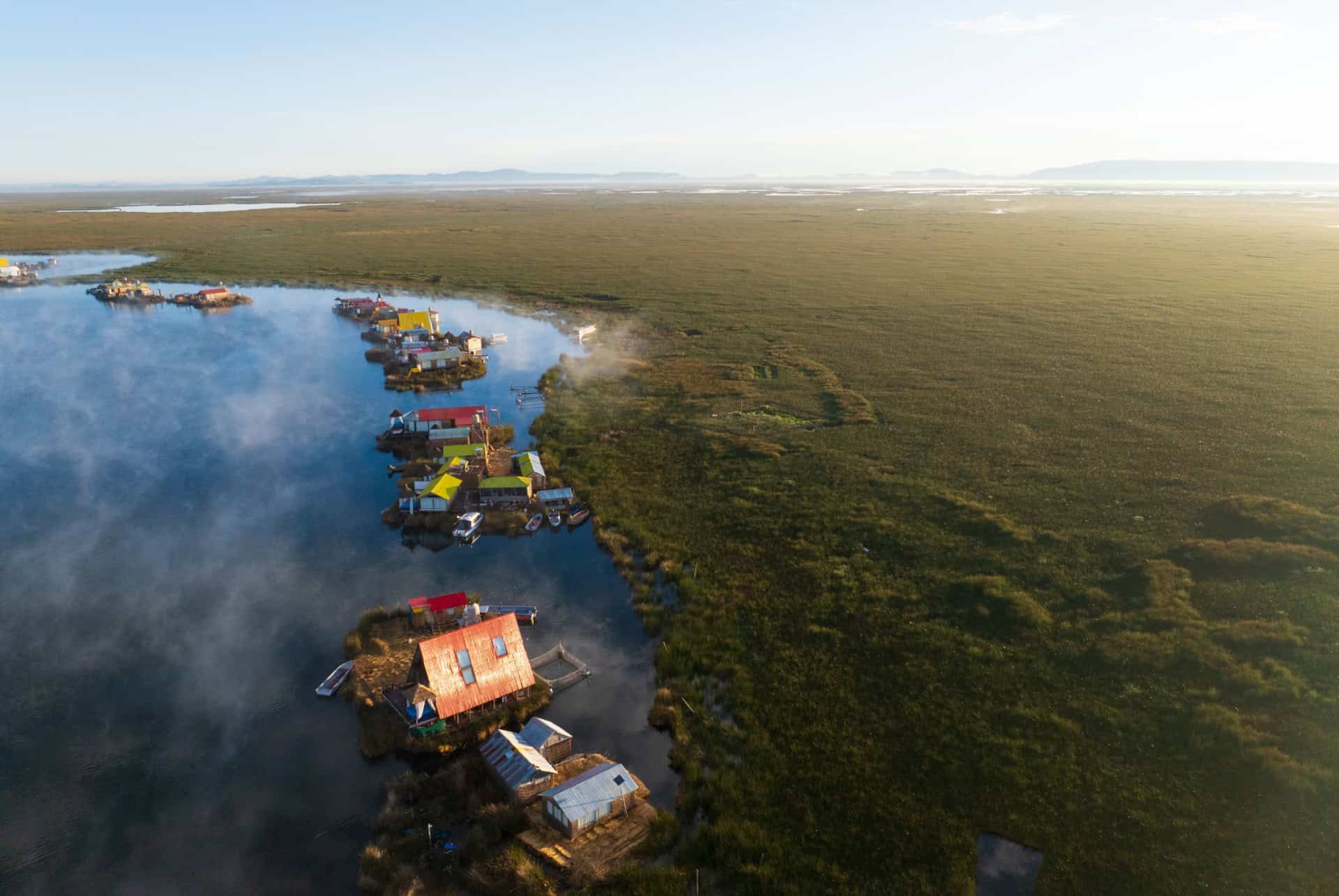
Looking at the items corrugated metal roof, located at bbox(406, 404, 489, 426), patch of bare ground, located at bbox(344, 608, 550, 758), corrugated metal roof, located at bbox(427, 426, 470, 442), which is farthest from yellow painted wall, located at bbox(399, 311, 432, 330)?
patch of bare ground, located at bbox(344, 608, 550, 758)

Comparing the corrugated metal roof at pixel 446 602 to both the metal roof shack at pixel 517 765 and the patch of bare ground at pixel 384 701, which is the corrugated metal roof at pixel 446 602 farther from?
the metal roof shack at pixel 517 765

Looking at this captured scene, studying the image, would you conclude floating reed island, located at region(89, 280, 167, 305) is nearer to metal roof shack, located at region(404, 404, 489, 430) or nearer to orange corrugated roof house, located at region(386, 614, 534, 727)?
metal roof shack, located at region(404, 404, 489, 430)

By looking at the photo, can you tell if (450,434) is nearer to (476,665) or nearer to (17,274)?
(476,665)

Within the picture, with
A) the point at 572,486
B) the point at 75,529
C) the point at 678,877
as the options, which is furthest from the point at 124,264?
the point at 678,877

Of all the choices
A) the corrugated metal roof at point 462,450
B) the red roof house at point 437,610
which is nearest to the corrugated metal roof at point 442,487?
the corrugated metal roof at point 462,450

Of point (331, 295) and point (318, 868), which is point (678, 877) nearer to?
point (318, 868)

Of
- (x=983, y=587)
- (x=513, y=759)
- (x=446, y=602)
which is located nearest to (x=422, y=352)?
(x=446, y=602)
